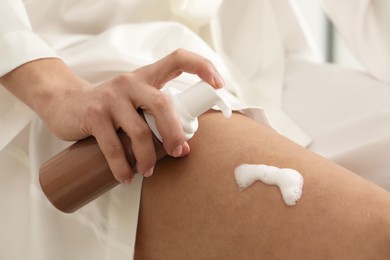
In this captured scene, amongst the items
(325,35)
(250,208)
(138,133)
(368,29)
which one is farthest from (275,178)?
(325,35)

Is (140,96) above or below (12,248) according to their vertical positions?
above

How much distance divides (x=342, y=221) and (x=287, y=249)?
0.06 meters

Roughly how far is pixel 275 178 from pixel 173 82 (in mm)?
201

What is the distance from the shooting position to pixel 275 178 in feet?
2.05

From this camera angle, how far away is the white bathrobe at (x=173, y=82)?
73 cm

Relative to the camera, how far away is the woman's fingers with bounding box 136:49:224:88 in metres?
0.62

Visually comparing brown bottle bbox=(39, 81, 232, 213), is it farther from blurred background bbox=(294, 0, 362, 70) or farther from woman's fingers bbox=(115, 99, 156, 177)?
blurred background bbox=(294, 0, 362, 70)

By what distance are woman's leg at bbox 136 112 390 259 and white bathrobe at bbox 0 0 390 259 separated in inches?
1.7

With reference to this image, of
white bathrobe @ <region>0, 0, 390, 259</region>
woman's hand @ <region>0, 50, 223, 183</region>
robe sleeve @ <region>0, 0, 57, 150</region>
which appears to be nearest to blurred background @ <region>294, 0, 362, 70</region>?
white bathrobe @ <region>0, 0, 390, 259</region>

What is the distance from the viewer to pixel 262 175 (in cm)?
63

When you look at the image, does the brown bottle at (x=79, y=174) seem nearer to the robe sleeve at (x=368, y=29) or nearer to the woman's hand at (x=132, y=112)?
the woman's hand at (x=132, y=112)

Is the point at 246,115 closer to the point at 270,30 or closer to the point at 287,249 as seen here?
the point at 287,249

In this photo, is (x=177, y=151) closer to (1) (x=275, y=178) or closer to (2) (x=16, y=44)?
(1) (x=275, y=178)

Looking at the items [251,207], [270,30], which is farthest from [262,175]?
[270,30]
